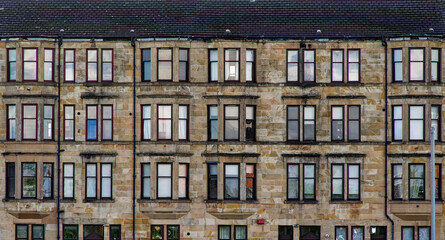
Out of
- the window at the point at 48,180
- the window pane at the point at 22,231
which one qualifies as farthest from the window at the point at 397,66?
the window pane at the point at 22,231

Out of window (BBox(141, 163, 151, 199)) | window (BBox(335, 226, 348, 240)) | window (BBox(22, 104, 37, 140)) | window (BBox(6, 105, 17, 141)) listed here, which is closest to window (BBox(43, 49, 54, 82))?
window (BBox(22, 104, 37, 140))

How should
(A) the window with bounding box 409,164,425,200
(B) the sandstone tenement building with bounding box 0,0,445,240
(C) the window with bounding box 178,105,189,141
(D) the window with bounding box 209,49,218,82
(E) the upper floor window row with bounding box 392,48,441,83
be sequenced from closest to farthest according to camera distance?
(E) the upper floor window row with bounding box 392,48,441,83
(A) the window with bounding box 409,164,425,200
(B) the sandstone tenement building with bounding box 0,0,445,240
(C) the window with bounding box 178,105,189,141
(D) the window with bounding box 209,49,218,82

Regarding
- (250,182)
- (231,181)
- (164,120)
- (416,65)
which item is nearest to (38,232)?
(164,120)

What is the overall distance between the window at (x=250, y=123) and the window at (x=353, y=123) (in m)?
6.13

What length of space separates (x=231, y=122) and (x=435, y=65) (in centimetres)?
1342

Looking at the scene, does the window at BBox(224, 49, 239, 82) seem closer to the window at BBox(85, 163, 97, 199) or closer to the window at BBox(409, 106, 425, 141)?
the window at BBox(85, 163, 97, 199)

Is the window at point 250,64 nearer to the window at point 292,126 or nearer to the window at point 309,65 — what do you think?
the window at point 292,126

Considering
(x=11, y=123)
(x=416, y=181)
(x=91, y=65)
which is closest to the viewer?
(x=416, y=181)

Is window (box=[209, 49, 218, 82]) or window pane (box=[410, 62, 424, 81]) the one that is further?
window (box=[209, 49, 218, 82])

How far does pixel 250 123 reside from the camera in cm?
3691

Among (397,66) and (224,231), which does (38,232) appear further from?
(397,66)

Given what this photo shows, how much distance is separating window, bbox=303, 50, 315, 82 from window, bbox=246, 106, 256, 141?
3.97 metres

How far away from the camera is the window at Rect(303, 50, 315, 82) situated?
37000 millimetres

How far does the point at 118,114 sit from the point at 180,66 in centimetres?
501
